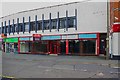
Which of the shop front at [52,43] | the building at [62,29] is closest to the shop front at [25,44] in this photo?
the building at [62,29]

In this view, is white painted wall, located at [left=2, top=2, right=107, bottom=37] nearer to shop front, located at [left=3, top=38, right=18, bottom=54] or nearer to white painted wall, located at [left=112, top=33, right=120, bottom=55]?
white painted wall, located at [left=112, top=33, right=120, bottom=55]

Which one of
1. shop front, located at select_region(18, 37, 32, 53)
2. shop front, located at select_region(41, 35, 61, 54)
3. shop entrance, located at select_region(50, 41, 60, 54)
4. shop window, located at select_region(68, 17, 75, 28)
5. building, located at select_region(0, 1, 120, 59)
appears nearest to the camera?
building, located at select_region(0, 1, 120, 59)

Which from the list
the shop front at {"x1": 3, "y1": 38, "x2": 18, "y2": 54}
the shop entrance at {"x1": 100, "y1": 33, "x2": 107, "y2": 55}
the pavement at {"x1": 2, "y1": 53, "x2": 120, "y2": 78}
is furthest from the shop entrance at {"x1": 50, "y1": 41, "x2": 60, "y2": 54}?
the pavement at {"x1": 2, "y1": 53, "x2": 120, "y2": 78}

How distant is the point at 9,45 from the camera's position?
53.2m

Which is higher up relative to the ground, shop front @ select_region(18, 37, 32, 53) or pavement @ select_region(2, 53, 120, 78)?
shop front @ select_region(18, 37, 32, 53)

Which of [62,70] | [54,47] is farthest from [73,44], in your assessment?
[62,70]

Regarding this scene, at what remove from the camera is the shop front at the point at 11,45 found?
5016cm

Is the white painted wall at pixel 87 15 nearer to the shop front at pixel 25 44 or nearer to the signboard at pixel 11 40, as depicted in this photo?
the shop front at pixel 25 44

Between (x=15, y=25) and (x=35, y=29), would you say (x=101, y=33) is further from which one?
(x=15, y=25)

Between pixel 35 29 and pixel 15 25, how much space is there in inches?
286

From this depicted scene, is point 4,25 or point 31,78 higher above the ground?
point 4,25

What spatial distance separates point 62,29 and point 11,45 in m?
16.6

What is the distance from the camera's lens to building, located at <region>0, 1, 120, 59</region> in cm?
3559

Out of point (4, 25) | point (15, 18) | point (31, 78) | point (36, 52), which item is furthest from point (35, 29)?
→ point (31, 78)
